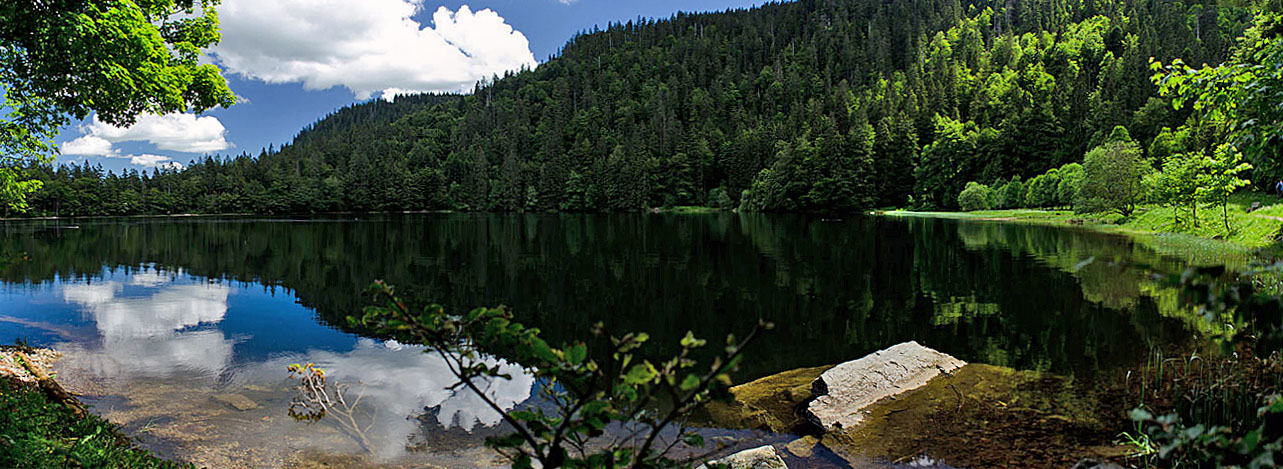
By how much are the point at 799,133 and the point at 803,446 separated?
128010 millimetres

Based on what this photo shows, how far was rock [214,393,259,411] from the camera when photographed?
11.0 metres

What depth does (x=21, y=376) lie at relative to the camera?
10.0m

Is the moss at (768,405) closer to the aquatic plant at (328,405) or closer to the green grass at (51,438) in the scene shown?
the aquatic plant at (328,405)

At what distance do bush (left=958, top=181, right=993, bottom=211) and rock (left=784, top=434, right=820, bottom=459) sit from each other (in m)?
89.0

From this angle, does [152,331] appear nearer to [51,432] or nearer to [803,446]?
[51,432]

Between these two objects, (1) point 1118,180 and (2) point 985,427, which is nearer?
(2) point 985,427

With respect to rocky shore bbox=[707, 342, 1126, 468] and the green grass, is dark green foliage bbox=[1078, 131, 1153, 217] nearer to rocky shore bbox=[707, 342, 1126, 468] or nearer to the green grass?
rocky shore bbox=[707, 342, 1126, 468]

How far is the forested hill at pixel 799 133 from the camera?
3999 inches

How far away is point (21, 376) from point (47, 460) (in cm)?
637

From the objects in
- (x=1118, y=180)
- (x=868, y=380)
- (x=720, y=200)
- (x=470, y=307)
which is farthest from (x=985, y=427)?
(x=720, y=200)

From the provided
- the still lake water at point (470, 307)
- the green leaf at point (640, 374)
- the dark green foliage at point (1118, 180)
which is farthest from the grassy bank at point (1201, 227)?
the green leaf at point (640, 374)

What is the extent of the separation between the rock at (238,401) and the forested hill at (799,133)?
324 feet

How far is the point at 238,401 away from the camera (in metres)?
11.3

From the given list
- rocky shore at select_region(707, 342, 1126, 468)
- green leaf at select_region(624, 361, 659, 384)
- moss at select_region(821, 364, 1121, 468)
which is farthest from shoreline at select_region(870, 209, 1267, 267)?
green leaf at select_region(624, 361, 659, 384)
